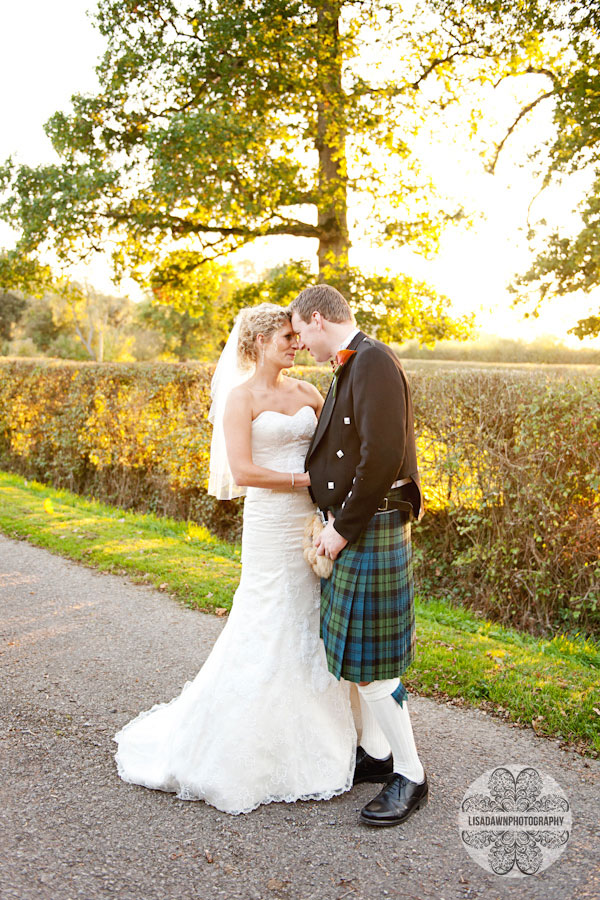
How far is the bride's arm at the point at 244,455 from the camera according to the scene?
11.3 feet

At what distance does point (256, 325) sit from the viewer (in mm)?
3551

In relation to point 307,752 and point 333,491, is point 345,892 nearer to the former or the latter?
point 307,752

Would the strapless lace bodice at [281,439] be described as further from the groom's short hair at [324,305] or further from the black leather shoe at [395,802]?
the black leather shoe at [395,802]

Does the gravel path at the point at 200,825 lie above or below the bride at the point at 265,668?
below

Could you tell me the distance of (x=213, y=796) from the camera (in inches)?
126

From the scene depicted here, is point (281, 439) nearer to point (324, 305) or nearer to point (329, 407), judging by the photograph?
point (329, 407)

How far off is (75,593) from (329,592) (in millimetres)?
3853

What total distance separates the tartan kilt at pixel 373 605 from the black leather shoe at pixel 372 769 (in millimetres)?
617

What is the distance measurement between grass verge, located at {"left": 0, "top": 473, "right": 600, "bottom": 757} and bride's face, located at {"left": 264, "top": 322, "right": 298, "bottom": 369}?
230 cm

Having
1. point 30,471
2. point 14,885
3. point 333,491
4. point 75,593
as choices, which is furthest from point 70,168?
point 14,885

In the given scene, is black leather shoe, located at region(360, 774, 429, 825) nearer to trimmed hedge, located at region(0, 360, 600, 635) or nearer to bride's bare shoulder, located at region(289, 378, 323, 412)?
bride's bare shoulder, located at region(289, 378, 323, 412)

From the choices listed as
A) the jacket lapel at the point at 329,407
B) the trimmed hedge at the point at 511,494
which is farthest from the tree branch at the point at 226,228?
the jacket lapel at the point at 329,407

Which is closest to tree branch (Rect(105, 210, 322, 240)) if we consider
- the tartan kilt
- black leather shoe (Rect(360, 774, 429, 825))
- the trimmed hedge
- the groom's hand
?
the trimmed hedge

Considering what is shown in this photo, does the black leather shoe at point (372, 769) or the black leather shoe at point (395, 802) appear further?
the black leather shoe at point (372, 769)
